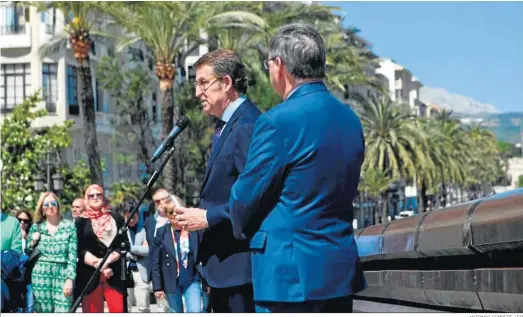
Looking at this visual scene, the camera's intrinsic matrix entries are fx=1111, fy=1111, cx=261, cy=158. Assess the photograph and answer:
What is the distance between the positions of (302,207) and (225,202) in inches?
46.3

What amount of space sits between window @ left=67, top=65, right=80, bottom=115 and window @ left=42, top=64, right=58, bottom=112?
747mm

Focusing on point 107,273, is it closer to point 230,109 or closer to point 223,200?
point 230,109

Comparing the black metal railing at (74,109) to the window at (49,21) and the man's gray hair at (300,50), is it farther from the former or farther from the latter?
the man's gray hair at (300,50)

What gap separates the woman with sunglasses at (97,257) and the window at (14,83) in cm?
3725

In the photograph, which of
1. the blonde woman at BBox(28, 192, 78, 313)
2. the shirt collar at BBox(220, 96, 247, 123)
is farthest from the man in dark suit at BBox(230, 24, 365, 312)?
the blonde woman at BBox(28, 192, 78, 313)

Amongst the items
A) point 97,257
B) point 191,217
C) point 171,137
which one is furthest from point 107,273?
point 191,217

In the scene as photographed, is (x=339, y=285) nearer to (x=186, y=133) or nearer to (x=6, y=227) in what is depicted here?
(x=6, y=227)

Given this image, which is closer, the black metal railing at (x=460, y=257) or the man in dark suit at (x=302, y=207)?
the man in dark suit at (x=302, y=207)

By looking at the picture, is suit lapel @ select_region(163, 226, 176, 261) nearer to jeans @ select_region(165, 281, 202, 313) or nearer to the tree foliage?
jeans @ select_region(165, 281, 202, 313)

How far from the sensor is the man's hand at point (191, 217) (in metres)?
4.56

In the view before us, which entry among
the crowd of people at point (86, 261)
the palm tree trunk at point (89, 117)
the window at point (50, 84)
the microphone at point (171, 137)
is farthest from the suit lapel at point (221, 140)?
the window at point (50, 84)

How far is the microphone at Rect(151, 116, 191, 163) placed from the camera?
5.82 meters

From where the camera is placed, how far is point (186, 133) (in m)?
45.8

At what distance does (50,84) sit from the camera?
157 ft
